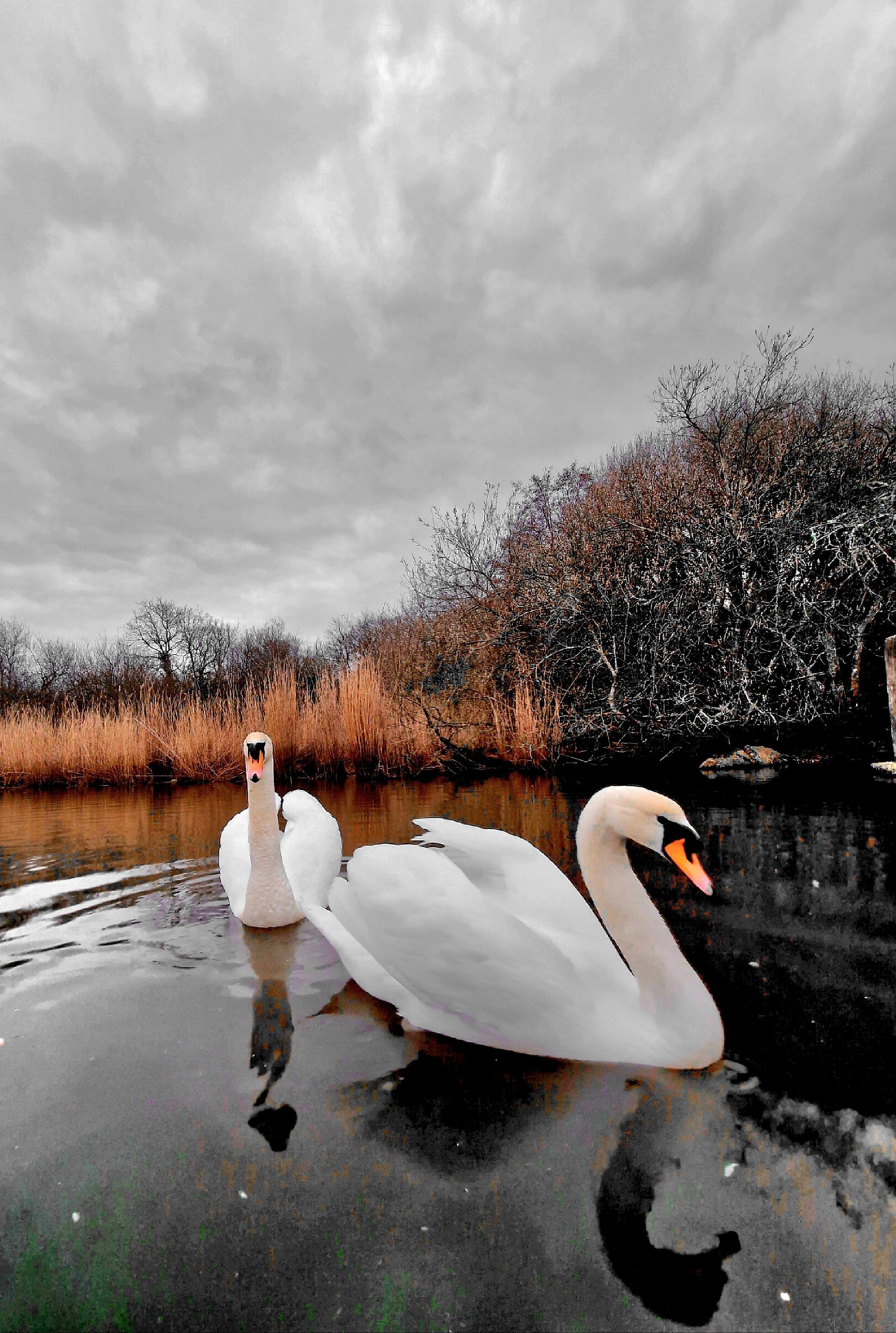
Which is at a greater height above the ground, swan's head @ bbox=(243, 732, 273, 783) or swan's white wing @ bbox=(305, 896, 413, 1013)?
swan's head @ bbox=(243, 732, 273, 783)

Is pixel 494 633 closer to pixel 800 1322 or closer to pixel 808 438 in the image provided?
pixel 808 438

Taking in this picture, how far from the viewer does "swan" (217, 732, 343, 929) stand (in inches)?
119

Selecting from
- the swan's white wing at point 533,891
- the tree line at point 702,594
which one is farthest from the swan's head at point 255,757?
the tree line at point 702,594

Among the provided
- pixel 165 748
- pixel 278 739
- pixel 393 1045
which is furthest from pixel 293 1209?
pixel 165 748

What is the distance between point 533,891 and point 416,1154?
861mm

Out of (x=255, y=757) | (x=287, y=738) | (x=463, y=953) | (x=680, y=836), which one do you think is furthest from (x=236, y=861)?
(x=287, y=738)

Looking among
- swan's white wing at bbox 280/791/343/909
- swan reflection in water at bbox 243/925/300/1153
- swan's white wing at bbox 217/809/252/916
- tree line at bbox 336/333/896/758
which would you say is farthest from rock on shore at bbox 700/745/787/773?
swan reflection in water at bbox 243/925/300/1153

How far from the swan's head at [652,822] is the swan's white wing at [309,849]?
170 cm

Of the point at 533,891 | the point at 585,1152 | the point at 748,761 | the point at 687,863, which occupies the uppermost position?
the point at 687,863

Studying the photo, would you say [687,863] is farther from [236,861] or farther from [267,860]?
[236,861]

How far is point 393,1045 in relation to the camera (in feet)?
6.48

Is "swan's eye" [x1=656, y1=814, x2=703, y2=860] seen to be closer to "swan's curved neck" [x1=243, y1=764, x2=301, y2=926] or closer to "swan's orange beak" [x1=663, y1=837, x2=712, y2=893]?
"swan's orange beak" [x1=663, y1=837, x2=712, y2=893]

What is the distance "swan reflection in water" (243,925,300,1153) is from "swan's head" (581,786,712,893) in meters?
1.14

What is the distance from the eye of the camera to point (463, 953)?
173 cm
